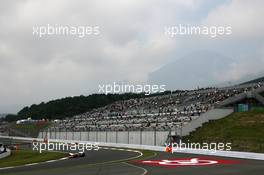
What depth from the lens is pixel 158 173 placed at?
895 inches

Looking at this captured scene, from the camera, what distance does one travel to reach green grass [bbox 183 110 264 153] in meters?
49.7

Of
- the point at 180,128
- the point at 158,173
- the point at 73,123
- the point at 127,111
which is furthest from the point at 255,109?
the point at 73,123

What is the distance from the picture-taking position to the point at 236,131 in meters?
55.1

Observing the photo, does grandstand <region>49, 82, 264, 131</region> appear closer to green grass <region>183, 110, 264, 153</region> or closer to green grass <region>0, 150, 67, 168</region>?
green grass <region>183, 110, 264, 153</region>

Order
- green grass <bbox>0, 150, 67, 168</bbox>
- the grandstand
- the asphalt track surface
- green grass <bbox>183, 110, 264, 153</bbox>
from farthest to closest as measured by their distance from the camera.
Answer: the grandstand → green grass <bbox>183, 110, 264, 153</bbox> → green grass <bbox>0, 150, 67, 168</bbox> → the asphalt track surface

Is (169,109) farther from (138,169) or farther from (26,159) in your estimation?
(138,169)

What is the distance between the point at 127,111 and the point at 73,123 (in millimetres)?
17651

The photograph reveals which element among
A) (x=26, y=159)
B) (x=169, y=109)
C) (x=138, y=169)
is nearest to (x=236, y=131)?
(x=169, y=109)

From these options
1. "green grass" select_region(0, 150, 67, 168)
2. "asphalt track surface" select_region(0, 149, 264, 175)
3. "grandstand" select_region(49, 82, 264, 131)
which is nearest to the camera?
"asphalt track surface" select_region(0, 149, 264, 175)

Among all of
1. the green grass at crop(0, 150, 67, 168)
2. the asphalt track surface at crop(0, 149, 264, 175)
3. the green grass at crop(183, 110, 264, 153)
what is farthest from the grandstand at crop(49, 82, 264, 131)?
the asphalt track surface at crop(0, 149, 264, 175)

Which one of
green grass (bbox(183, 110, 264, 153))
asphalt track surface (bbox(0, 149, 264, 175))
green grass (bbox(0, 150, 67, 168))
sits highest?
green grass (bbox(183, 110, 264, 153))

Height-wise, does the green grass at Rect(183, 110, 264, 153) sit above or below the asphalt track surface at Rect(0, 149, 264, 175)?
above

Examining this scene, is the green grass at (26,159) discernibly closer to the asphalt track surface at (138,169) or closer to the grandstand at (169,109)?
the asphalt track surface at (138,169)

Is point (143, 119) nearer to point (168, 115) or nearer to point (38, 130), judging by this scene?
point (168, 115)
